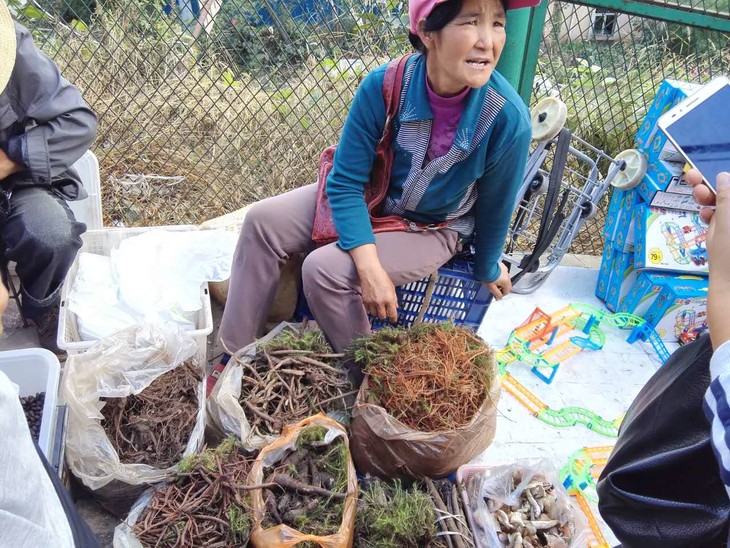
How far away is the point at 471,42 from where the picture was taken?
6.17 feet

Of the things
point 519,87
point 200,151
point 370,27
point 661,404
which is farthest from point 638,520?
point 200,151

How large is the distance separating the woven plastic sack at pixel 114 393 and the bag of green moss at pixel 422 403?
625mm

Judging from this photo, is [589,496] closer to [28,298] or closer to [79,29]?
[28,298]

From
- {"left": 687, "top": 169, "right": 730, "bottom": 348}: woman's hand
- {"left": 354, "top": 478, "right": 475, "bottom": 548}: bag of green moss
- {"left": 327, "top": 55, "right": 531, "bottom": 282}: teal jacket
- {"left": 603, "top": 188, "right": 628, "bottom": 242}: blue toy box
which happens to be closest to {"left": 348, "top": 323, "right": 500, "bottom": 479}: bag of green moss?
{"left": 354, "top": 478, "right": 475, "bottom": 548}: bag of green moss

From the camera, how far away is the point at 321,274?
7.14 ft

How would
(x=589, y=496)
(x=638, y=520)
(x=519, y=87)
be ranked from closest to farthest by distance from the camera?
1. (x=638, y=520)
2. (x=589, y=496)
3. (x=519, y=87)

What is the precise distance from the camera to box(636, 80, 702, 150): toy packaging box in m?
2.85

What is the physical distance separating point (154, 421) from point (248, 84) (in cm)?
259

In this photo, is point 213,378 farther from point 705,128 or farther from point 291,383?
point 705,128

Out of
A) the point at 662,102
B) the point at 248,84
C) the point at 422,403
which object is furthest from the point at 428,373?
the point at 248,84

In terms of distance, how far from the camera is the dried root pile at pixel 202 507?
1739mm

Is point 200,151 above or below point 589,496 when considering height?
above

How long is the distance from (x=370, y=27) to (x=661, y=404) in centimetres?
325

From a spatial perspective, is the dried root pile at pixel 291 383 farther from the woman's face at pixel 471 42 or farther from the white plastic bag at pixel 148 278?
the woman's face at pixel 471 42
